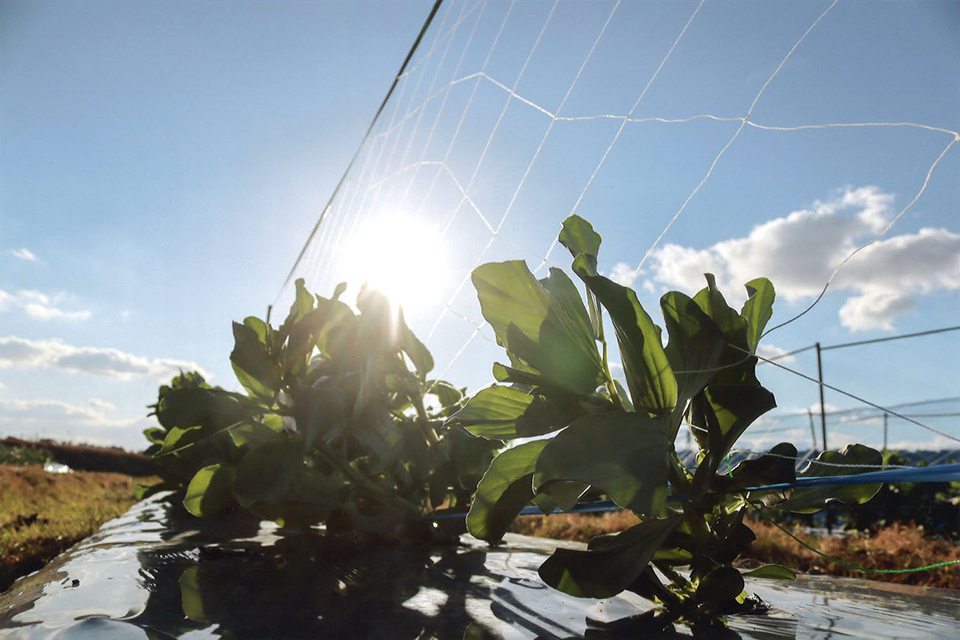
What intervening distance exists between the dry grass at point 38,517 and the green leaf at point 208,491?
0.58 metres

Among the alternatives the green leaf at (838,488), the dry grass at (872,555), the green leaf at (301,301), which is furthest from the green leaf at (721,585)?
the green leaf at (301,301)

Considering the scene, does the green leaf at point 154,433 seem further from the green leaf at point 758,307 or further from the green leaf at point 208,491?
the green leaf at point 758,307

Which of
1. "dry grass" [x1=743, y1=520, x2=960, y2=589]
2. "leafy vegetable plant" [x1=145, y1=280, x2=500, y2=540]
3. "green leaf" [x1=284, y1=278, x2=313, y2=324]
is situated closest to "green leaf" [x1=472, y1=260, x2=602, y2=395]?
"leafy vegetable plant" [x1=145, y1=280, x2=500, y2=540]

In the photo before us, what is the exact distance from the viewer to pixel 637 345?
669 millimetres

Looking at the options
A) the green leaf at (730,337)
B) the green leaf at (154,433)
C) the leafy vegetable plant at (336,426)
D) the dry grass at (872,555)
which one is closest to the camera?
the green leaf at (730,337)

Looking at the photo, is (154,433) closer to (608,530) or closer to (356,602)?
(608,530)

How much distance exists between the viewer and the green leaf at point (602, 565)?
2.05 ft

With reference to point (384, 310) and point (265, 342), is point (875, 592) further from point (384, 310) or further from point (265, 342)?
point (265, 342)

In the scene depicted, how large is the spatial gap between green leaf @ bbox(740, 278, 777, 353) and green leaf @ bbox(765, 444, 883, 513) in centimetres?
16

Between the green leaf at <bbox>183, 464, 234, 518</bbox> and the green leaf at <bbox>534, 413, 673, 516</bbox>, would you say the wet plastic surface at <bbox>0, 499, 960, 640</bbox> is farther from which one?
the green leaf at <bbox>534, 413, 673, 516</bbox>

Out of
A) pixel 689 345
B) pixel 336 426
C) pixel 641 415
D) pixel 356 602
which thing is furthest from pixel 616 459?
pixel 336 426

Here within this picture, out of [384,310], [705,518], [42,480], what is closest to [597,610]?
[705,518]

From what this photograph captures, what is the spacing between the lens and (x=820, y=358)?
4930 millimetres

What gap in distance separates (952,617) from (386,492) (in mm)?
891
